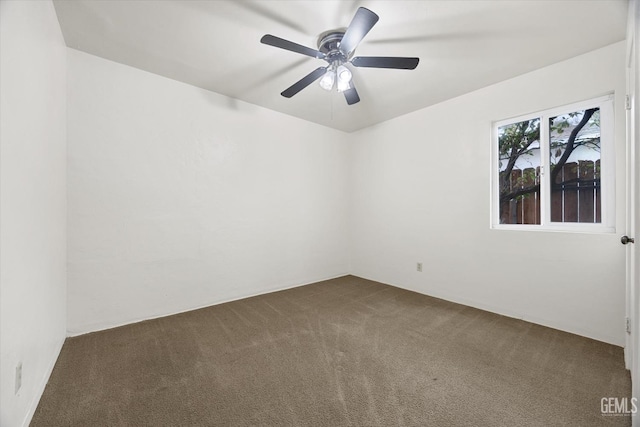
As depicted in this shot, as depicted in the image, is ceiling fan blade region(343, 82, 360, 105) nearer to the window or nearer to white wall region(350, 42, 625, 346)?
white wall region(350, 42, 625, 346)

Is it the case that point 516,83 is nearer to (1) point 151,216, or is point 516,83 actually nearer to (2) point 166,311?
(1) point 151,216

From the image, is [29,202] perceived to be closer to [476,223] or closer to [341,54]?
[341,54]

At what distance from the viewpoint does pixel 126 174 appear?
2457 millimetres

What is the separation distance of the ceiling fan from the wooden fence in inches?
74.3

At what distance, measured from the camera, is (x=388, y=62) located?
1.85m

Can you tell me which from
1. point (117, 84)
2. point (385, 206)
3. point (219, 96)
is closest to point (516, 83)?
point (385, 206)

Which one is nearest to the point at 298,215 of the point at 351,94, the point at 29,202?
the point at 351,94

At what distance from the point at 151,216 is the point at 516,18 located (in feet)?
11.6

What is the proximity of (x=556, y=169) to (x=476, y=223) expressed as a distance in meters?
0.87

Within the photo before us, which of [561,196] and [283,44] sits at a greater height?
[283,44]

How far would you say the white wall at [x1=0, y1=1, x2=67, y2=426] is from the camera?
112 centimetres

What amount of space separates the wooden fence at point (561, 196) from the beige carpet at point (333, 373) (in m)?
1.08

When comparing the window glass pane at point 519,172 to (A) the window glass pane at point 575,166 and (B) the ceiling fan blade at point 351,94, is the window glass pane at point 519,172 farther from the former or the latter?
(B) the ceiling fan blade at point 351,94

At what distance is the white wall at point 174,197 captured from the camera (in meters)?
2.28
